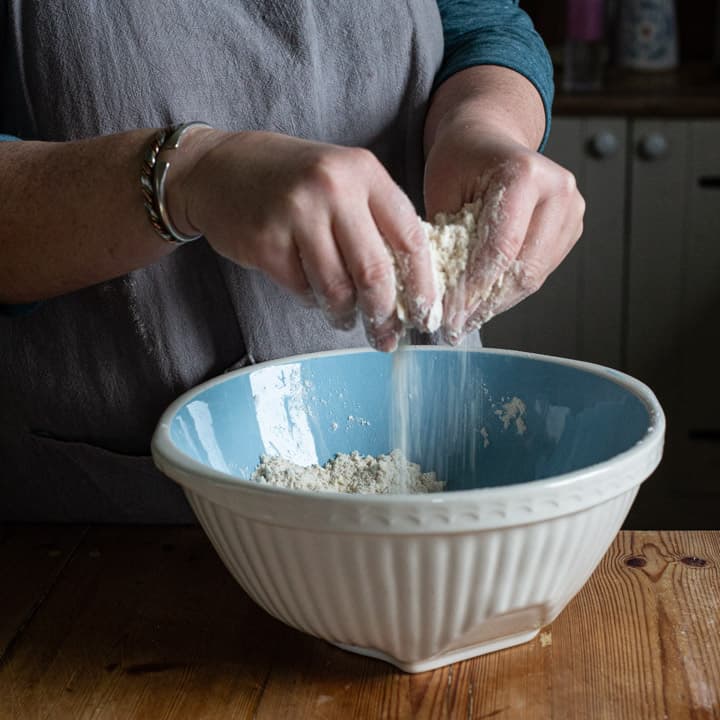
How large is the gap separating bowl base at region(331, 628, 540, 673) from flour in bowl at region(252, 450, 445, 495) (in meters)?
0.14

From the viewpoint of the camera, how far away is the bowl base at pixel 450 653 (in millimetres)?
662

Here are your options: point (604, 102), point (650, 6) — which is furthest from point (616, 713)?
point (650, 6)

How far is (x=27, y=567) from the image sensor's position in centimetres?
81

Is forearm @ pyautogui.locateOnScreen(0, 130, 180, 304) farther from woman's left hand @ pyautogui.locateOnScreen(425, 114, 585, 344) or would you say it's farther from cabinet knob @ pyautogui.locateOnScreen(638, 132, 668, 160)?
cabinet knob @ pyautogui.locateOnScreen(638, 132, 668, 160)

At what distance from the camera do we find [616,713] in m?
0.61

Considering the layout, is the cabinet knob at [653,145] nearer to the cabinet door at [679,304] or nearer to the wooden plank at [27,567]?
the cabinet door at [679,304]

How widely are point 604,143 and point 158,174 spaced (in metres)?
1.36

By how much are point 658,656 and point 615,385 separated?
187 millimetres

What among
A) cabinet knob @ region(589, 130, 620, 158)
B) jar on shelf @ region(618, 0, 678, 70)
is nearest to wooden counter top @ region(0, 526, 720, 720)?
cabinet knob @ region(589, 130, 620, 158)

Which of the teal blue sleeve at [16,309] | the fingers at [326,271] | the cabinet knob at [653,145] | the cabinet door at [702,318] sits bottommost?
the cabinet door at [702,318]

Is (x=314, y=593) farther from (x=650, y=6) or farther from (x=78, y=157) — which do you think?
(x=650, y=6)

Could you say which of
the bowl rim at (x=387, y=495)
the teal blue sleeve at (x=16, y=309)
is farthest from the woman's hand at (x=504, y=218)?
the teal blue sleeve at (x=16, y=309)

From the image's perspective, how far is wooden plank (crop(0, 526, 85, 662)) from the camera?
74 cm

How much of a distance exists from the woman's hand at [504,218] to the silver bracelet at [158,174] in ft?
0.62
